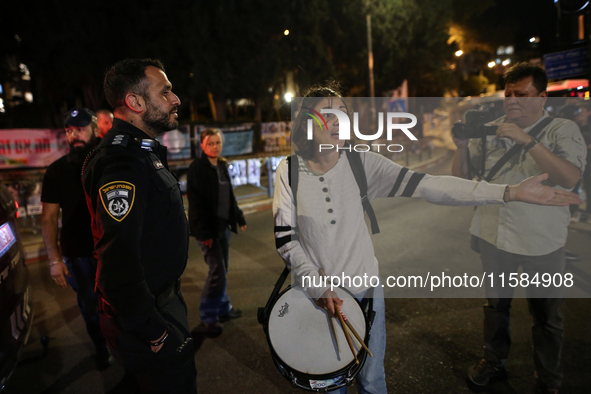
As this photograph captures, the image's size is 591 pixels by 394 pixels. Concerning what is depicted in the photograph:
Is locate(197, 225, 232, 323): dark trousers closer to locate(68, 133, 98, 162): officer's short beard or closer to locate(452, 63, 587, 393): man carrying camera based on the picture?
locate(68, 133, 98, 162): officer's short beard

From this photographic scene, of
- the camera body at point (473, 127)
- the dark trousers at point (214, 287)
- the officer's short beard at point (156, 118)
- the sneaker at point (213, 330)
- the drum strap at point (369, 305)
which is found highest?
the officer's short beard at point (156, 118)

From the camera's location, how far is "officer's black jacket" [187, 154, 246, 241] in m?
4.03

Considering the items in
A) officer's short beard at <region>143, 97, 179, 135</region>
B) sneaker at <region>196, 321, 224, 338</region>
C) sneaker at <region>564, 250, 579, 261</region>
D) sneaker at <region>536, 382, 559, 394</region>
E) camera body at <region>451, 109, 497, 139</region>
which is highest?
officer's short beard at <region>143, 97, 179, 135</region>

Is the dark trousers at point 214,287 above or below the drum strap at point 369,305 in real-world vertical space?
below

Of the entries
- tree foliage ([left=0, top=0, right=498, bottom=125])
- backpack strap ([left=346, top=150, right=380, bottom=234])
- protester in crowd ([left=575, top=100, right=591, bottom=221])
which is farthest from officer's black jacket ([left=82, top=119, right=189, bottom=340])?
tree foliage ([left=0, top=0, right=498, bottom=125])

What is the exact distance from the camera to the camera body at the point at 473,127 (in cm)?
246

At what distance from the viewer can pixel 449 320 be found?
389 cm

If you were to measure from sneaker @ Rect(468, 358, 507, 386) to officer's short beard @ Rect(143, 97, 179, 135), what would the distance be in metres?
2.71

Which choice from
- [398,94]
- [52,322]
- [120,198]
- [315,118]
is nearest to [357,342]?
[315,118]

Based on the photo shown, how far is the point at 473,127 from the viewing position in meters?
2.52

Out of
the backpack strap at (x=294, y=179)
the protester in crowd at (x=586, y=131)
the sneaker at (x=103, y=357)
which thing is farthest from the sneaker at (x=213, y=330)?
the protester in crowd at (x=586, y=131)

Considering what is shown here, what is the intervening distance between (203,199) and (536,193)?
298 cm

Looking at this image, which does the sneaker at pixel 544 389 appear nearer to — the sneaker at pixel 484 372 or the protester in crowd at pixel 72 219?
the sneaker at pixel 484 372

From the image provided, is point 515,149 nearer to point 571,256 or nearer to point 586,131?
point 586,131
